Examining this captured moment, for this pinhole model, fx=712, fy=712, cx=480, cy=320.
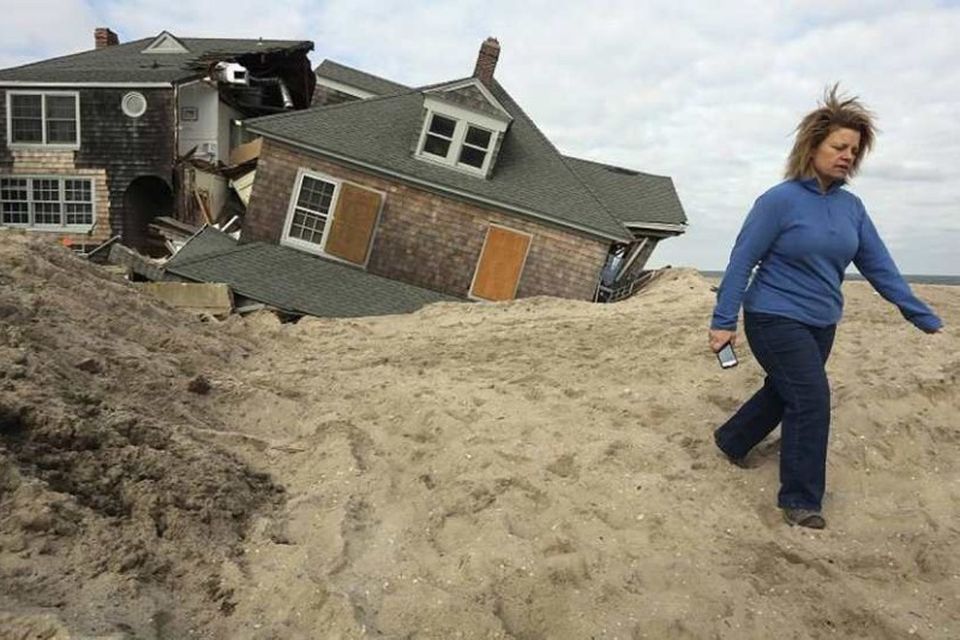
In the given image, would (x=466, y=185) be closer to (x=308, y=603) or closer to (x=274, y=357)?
(x=274, y=357)

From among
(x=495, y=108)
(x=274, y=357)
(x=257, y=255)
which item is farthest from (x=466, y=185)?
(x=274, y=357)

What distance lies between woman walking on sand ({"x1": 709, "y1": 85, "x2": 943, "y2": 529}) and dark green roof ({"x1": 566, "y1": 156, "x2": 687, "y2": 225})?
16.1 m

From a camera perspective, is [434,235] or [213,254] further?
[434,235]

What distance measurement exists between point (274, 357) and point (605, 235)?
9.54 m

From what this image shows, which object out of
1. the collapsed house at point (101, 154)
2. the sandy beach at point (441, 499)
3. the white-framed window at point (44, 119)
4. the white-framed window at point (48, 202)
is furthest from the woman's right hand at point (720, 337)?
the white-framed window at point (44, 119)

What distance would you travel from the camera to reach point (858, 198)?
398 cm

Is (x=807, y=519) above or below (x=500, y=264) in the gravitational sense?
above

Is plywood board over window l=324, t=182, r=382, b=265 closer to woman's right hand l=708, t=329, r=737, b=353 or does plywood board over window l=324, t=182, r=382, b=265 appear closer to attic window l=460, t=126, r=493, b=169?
attic window l=460, t=126, r=493, b=169

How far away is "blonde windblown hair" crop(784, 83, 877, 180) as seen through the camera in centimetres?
371

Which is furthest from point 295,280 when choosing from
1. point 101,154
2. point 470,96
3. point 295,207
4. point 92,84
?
point 92,84

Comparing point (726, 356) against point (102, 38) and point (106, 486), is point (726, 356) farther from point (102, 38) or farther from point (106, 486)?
point (102, 38)

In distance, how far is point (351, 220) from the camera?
15.7 m

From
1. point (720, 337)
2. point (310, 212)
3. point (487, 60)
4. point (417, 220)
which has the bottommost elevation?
point (310, 212)

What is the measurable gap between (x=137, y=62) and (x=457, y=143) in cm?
1364
